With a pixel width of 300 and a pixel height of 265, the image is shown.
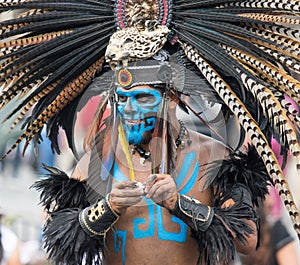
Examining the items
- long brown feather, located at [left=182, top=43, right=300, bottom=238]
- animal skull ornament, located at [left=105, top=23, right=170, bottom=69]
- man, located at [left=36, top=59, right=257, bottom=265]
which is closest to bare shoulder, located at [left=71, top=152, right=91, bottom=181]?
man, located at [left=36, top=59, right=257, bottom=265]

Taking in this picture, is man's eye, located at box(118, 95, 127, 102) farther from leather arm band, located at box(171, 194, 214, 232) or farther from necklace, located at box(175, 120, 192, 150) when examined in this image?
leather arm band, located at box(171, 194, 214, 232)

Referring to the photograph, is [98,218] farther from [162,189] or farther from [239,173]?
[239,173]

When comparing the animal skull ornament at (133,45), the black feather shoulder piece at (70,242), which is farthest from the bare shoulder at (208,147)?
the black feather shoulder piece at (70,242)

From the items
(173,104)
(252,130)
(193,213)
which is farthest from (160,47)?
(193,213)

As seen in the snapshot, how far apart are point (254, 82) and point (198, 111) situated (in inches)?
12.0

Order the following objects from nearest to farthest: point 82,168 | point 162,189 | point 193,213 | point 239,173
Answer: point 162,189
point 193,213
point 239,173
point 82,168

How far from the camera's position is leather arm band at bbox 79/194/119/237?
3066 mm

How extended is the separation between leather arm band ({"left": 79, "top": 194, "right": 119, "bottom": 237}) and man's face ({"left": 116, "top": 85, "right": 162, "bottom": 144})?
0.24 meters

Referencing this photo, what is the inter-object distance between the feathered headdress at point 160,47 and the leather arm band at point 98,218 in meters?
0.41

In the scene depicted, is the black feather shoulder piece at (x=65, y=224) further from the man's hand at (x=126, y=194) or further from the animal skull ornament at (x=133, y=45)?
the animal skull ornament at (x=133, y=45)

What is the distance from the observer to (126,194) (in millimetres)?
2988

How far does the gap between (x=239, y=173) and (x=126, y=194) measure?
480mm

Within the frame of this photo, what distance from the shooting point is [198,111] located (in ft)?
10.9

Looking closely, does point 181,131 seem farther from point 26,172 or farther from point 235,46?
point 26,172
